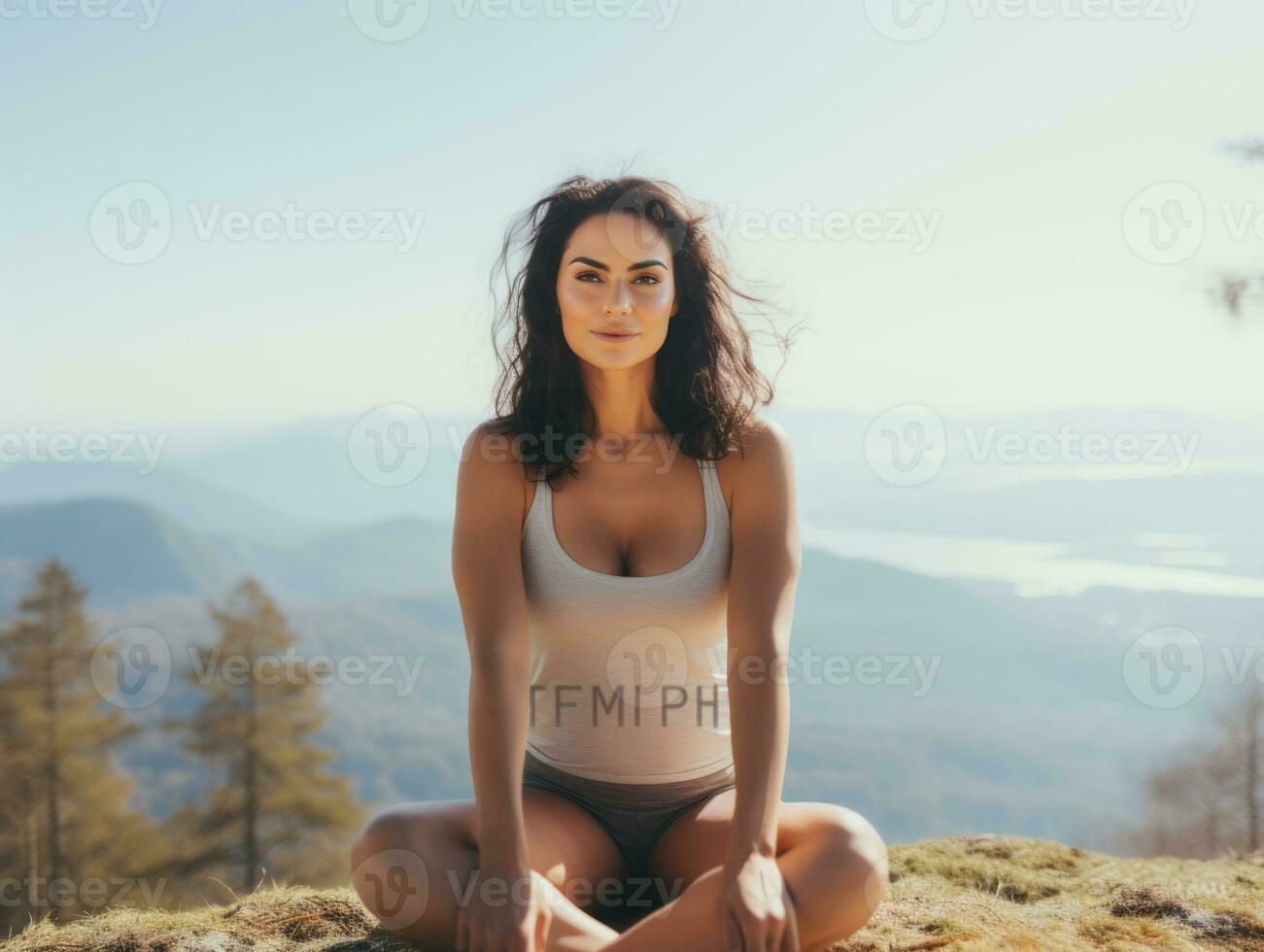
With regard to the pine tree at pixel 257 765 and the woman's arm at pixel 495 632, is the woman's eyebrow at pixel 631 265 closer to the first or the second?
the woman's arm at pixel 495 632

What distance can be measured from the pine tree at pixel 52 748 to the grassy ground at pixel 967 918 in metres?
16.8

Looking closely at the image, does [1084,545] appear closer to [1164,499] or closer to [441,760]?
[1164,499]

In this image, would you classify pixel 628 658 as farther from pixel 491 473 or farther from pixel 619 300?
pixel 619 300

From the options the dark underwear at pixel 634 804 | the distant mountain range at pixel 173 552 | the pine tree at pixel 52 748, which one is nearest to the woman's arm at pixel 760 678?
the dark underwear at pixel 634 804

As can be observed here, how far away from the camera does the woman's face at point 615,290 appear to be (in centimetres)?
285

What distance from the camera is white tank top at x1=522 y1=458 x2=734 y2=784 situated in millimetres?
2795

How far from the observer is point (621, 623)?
2.79 metres

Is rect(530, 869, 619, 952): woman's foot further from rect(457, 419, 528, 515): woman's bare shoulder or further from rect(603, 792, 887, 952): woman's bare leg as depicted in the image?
rect(457, 419, 528, 515): woman's bare shoulder

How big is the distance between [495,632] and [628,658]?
39 centimetres

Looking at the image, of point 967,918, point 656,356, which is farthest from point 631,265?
point 967,918

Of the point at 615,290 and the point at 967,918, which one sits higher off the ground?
the point at 615,290

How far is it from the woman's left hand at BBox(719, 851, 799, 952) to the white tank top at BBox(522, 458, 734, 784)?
513 millimetres

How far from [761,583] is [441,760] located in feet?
144

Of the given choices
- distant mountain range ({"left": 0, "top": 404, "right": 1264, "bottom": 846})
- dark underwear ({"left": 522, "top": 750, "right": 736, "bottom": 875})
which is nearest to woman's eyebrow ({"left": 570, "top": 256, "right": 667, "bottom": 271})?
dark underwear ({"left": 522, "top": 750, "right": 736, "bottom": 875})
